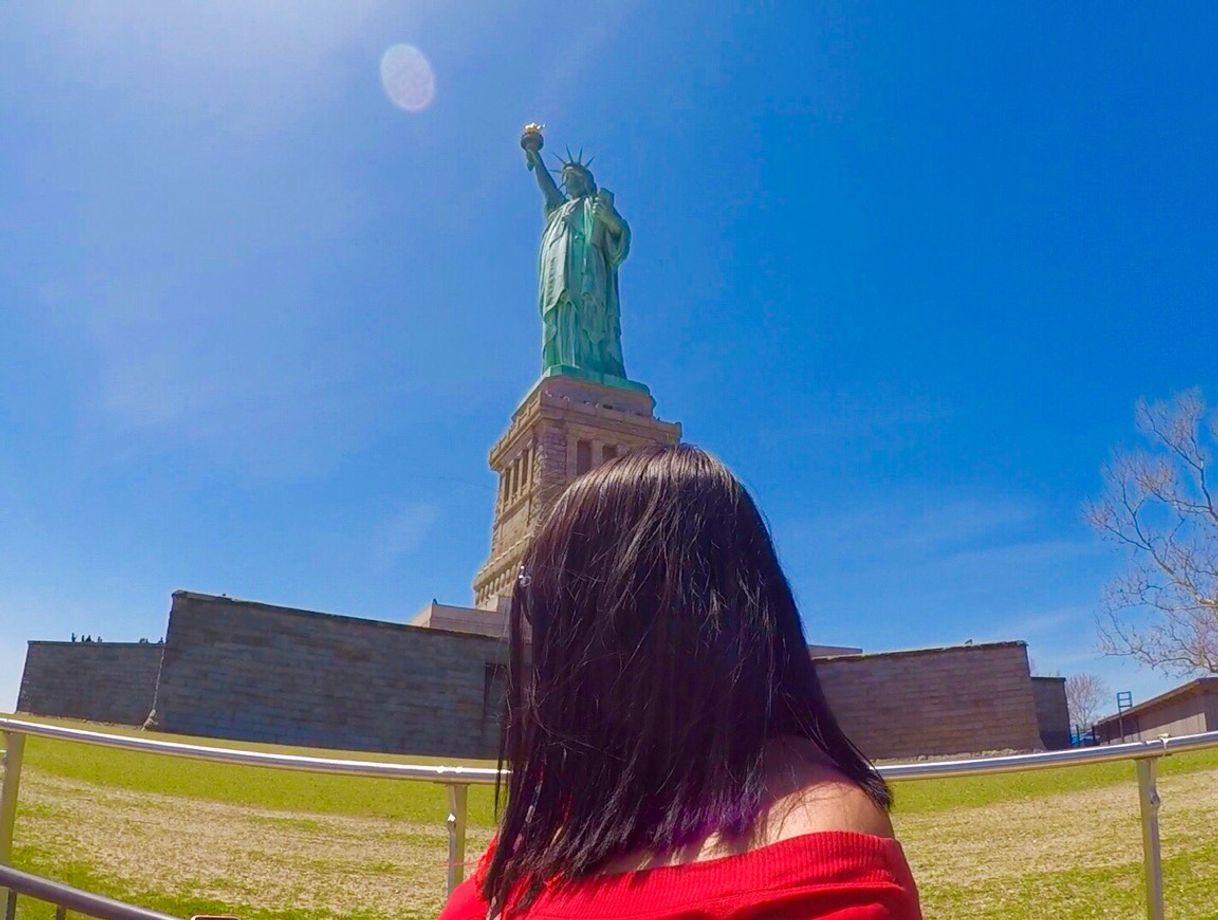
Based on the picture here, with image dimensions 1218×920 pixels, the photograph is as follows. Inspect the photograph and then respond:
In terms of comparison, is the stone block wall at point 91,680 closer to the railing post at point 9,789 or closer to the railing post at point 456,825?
the railing post at point 9,789

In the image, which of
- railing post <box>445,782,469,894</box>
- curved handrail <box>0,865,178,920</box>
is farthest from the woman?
railing post <box>445,782,469,894</box>

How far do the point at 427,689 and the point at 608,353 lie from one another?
15059 mm

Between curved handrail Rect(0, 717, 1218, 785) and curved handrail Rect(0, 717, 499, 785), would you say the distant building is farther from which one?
curved handrail Rect(0, 717, 499, 785)

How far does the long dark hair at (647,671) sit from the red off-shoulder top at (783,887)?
10 centimetres

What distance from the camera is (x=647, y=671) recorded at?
4.20 ft

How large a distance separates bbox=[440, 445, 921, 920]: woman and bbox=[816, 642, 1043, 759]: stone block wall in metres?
22.4

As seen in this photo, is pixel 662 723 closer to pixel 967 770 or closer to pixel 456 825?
pixel 967 770

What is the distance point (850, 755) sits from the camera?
49.5 inches

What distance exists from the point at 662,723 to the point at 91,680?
99.5 feet

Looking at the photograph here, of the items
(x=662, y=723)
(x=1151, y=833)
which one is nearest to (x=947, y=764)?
(x=1151, y=833)

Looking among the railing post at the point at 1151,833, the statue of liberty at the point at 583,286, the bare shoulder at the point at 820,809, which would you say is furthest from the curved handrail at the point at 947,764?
the statue of liberty at the point at 583,286

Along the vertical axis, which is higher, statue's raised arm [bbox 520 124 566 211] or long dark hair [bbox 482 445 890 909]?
statue's raised arm [bbox 520 124 566 211]

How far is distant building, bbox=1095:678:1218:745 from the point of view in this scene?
1758 centimetres

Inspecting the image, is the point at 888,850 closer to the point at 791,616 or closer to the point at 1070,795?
the point at 791,616
